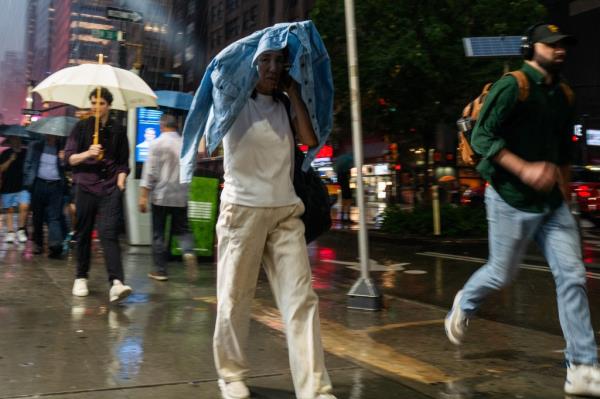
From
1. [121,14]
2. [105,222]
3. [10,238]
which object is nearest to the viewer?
[105,222]

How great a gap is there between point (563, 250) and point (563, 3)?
33364mm

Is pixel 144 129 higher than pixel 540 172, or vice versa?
pixel 144 129

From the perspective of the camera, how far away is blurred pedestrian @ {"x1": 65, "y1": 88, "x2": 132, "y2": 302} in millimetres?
6141

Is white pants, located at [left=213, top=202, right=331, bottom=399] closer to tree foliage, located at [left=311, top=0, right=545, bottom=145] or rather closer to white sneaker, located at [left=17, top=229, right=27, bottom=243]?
white sneaker, located at [left=17, top=229, right=27, bottom=243]

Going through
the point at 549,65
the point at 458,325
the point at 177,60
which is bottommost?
the point at 458,325

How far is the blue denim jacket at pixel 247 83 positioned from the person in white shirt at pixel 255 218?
0.08m

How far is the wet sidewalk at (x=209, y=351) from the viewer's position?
3.68m

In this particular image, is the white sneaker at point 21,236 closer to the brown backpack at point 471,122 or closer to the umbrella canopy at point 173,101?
the umbrella canopy at point 173,101

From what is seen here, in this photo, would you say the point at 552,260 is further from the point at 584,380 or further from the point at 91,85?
the point at 91,85

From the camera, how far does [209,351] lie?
4488mm

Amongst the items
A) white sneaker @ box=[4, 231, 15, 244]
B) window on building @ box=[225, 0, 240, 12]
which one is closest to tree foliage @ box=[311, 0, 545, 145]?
white sneaker @ box=[4, 231, 15, 244]

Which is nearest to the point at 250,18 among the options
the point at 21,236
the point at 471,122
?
the point at 21,236

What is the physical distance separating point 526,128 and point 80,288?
4438mm

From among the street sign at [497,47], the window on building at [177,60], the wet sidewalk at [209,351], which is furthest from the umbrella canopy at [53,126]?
the window on building at [177,60]
